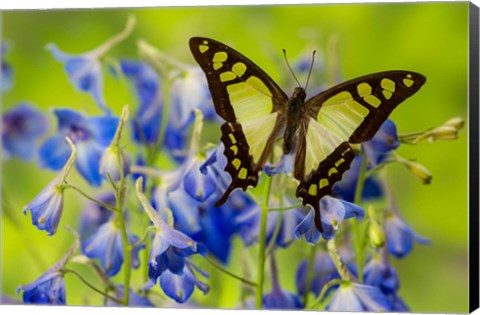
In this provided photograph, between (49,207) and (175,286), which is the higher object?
(49,207)

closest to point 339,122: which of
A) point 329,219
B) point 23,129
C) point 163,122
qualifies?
point 329,219

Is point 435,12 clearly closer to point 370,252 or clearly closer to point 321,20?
point 321,20

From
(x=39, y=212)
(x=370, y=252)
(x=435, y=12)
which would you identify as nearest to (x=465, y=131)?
(x=435, y=12)

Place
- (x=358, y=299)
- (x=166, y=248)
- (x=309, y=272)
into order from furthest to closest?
(x=309, y=272), (x=358, y=299), (x=166, y=248)

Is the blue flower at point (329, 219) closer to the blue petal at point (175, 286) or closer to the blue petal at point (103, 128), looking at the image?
the blue petal at point (175, 286)

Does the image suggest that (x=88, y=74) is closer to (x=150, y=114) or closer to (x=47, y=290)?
(x=150, y=114)

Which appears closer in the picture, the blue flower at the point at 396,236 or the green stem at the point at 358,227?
the green stem at the point at 358,227

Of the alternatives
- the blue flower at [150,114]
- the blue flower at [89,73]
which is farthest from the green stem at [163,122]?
the blue flower at [89,73]
